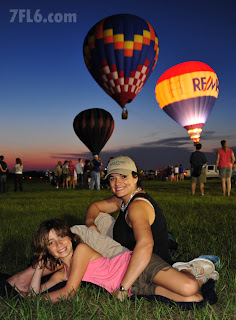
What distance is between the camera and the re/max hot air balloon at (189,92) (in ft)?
80.4

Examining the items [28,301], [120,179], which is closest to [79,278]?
[28,301]

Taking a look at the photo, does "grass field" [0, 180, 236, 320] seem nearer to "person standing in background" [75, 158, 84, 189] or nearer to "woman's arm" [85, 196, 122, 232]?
"woman's arm" [85, 196, 122, 232]

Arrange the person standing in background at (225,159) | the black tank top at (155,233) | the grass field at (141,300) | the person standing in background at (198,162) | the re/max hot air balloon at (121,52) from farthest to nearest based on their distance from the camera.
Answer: the re/max hot air balloon at (121,52)
the person standing in background at (198,162)
the person standing in background at (225,159)
the black tank top at (155,233)
the grass field at (141,300)

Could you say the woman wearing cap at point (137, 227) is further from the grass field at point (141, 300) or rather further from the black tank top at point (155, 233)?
the grass field at point (141, 300)

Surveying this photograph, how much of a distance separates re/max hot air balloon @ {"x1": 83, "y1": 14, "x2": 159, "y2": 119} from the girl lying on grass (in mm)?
20126

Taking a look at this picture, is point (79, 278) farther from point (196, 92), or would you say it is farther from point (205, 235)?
point (196, 92)

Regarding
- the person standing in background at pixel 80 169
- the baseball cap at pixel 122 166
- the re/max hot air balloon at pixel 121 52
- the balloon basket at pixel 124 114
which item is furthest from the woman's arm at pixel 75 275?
the balloon basket at pixel 124 114

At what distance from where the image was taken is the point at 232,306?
97.8 inches

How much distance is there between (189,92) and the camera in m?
24.4

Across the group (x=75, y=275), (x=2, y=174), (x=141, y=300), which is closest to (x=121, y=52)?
(x=2, y=174)

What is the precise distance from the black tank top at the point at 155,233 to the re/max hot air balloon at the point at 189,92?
74.3 ft

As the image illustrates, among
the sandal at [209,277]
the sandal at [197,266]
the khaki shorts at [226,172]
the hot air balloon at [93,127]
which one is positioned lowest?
the sandal at [209,277]

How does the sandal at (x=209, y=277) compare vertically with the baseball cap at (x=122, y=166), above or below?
below

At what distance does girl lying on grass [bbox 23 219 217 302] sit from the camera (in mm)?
2617
